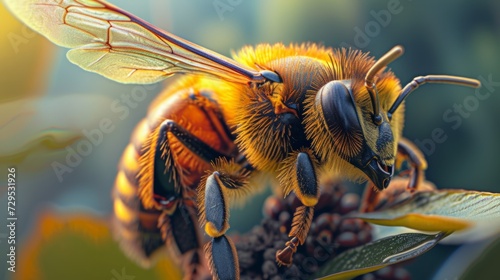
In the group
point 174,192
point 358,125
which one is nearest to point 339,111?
point 358,125

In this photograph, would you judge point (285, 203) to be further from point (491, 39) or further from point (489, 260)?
point (491, 39)

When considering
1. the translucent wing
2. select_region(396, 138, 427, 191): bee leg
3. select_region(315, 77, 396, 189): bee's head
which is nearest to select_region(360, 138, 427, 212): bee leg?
select_region(396, 138, 427, 191): bee leg

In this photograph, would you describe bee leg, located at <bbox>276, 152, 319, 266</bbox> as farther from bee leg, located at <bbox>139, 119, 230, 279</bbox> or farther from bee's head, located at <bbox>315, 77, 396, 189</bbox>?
bee leg, located at <bbox>139, 119, 230, 279</bbox>

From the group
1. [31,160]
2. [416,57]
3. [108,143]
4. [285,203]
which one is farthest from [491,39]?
[31,160]

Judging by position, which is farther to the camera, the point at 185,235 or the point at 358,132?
the point at 185,235

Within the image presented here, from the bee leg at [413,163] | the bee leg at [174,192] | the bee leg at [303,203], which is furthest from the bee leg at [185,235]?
the bee leg at [413,163]

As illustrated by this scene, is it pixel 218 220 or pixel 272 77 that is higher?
pixel 272 77

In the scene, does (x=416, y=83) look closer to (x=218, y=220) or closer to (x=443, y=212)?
(x=443, y=212)

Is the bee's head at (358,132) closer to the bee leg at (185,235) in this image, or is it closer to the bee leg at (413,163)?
the bee leg at (413,163)
